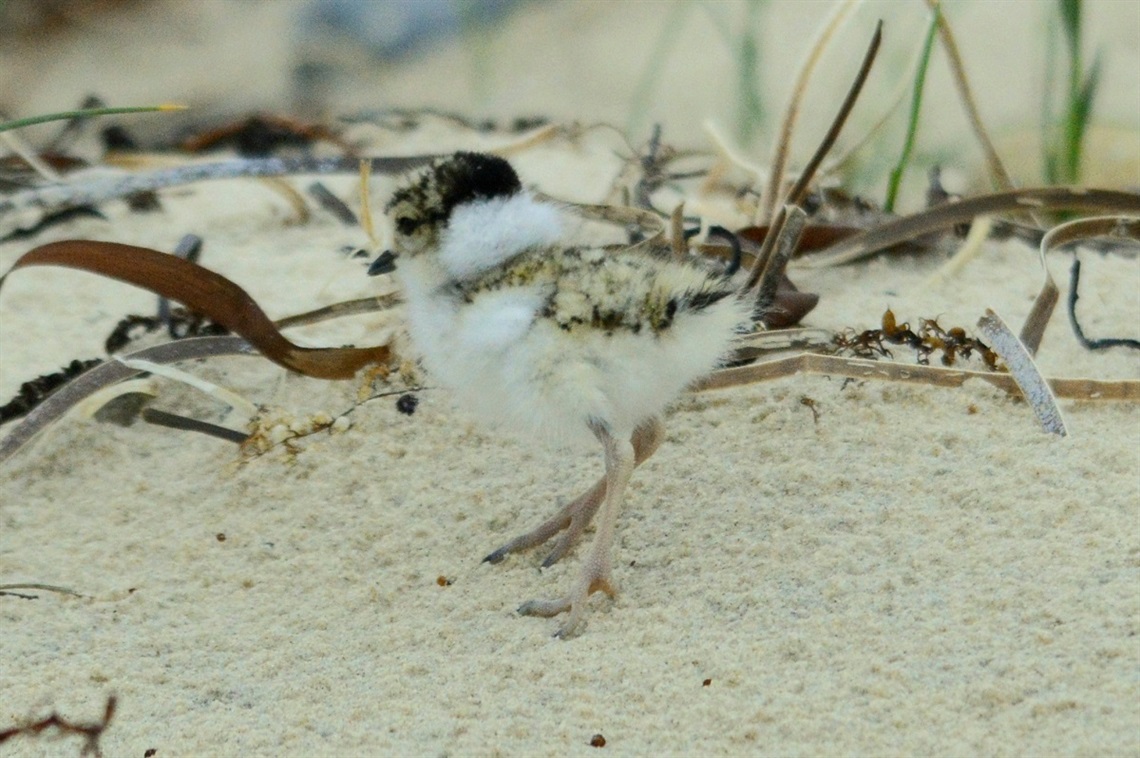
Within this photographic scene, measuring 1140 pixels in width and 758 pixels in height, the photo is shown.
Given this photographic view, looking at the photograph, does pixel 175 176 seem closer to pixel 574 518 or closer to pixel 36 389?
pixel 36 389

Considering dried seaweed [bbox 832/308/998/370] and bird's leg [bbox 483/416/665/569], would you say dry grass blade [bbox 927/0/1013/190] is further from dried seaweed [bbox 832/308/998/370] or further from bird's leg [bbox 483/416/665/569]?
bird's leg [bbox 483/416/665/569]

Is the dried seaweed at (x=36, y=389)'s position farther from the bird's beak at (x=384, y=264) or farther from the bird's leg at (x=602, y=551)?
the bird's leg at (x=602, y=551)

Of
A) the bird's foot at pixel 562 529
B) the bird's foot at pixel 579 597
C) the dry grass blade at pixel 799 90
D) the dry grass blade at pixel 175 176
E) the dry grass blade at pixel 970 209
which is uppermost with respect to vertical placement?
the dry grass blade at pixel 175 176

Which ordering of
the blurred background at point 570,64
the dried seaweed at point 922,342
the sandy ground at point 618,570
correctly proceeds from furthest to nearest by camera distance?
the blurred background at point 570,64
the dried seaweed at point 922,342
the sandy ground at point 618,570

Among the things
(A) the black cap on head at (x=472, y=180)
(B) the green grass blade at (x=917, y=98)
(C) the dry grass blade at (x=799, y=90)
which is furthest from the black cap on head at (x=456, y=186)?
(B) the green grass blade at (x=917, y=98)

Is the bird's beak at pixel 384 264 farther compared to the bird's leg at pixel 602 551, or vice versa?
the bird's beak at pixel 384 264

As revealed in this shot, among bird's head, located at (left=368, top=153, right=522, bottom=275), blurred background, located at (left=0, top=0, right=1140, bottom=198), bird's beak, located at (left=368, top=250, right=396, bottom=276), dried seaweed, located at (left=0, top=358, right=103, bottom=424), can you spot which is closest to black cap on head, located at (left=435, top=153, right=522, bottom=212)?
bird's head, located at (left=368, top=153, right=522, bottom=275)

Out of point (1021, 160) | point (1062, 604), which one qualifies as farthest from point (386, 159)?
point (1021, 160)

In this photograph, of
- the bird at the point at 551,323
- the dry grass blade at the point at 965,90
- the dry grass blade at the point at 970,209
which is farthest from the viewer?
the dry grass blade at the point at 965,90
